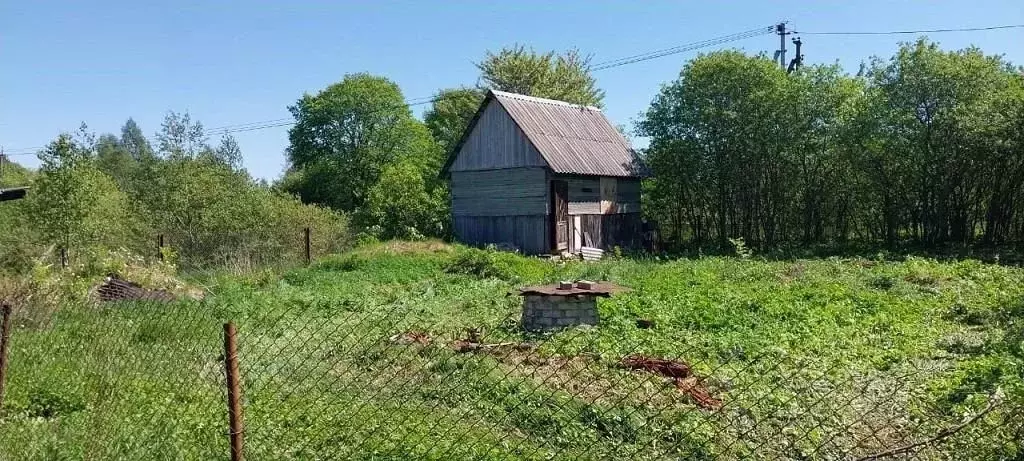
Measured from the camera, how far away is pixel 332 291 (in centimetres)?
1534

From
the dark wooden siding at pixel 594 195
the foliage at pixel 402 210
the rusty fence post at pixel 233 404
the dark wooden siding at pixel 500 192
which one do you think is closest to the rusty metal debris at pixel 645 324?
the rusty fence post at pixel 233 404

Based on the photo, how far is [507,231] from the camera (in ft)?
77.6

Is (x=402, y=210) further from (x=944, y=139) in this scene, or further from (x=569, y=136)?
(x=944, y=139)

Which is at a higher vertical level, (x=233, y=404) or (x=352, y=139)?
(x=352, y=139)

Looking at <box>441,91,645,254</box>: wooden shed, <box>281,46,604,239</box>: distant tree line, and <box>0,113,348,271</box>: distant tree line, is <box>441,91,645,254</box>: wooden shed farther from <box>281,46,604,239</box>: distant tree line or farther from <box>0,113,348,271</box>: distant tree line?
<box>281,46,604,239</box>: distant tree line

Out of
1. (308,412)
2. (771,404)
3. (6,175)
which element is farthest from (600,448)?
(6,175)

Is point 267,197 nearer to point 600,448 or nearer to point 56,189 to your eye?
point 56,189

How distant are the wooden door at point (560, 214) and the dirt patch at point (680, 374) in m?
15.1

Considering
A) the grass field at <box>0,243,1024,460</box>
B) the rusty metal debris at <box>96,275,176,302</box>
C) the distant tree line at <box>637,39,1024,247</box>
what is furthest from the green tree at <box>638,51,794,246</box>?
the rusty metal debris at <box>96,275,176,302</box>

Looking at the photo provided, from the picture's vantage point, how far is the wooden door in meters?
22.7

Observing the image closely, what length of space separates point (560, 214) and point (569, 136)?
3381 mm

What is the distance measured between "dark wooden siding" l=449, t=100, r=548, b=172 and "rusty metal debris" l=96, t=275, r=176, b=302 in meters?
11.7

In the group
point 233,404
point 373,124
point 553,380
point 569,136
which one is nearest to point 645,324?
point 553,380

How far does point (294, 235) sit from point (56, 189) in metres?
6.63
